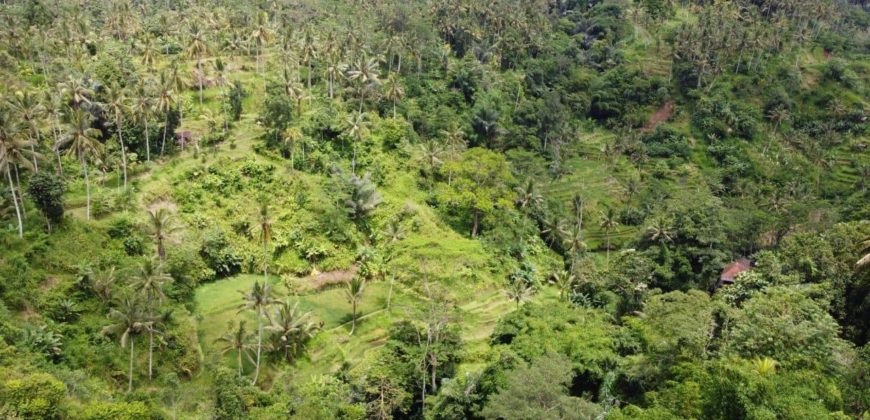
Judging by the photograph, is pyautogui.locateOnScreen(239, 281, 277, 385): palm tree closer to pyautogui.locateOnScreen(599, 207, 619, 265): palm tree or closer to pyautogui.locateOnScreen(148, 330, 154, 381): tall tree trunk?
pyautogui.locateOnScreen(148, 330, 154, 381): tall tree trunk

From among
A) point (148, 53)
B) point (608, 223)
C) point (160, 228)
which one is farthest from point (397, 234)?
point (148, 53)

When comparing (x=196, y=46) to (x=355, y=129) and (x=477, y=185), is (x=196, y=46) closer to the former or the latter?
(x=355, y=129)

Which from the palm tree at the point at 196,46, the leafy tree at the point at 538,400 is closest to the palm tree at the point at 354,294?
the leafy tree at the point at 538,400

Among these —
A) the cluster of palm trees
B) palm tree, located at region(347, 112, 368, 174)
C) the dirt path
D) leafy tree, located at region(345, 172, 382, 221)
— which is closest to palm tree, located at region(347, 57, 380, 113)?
palm tree, located at region(347, 112, 368, 174)

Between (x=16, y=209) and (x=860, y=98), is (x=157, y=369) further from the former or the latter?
(x=860, y=98)

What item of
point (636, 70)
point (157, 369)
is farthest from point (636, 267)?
point (636, 70)

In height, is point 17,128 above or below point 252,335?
above
